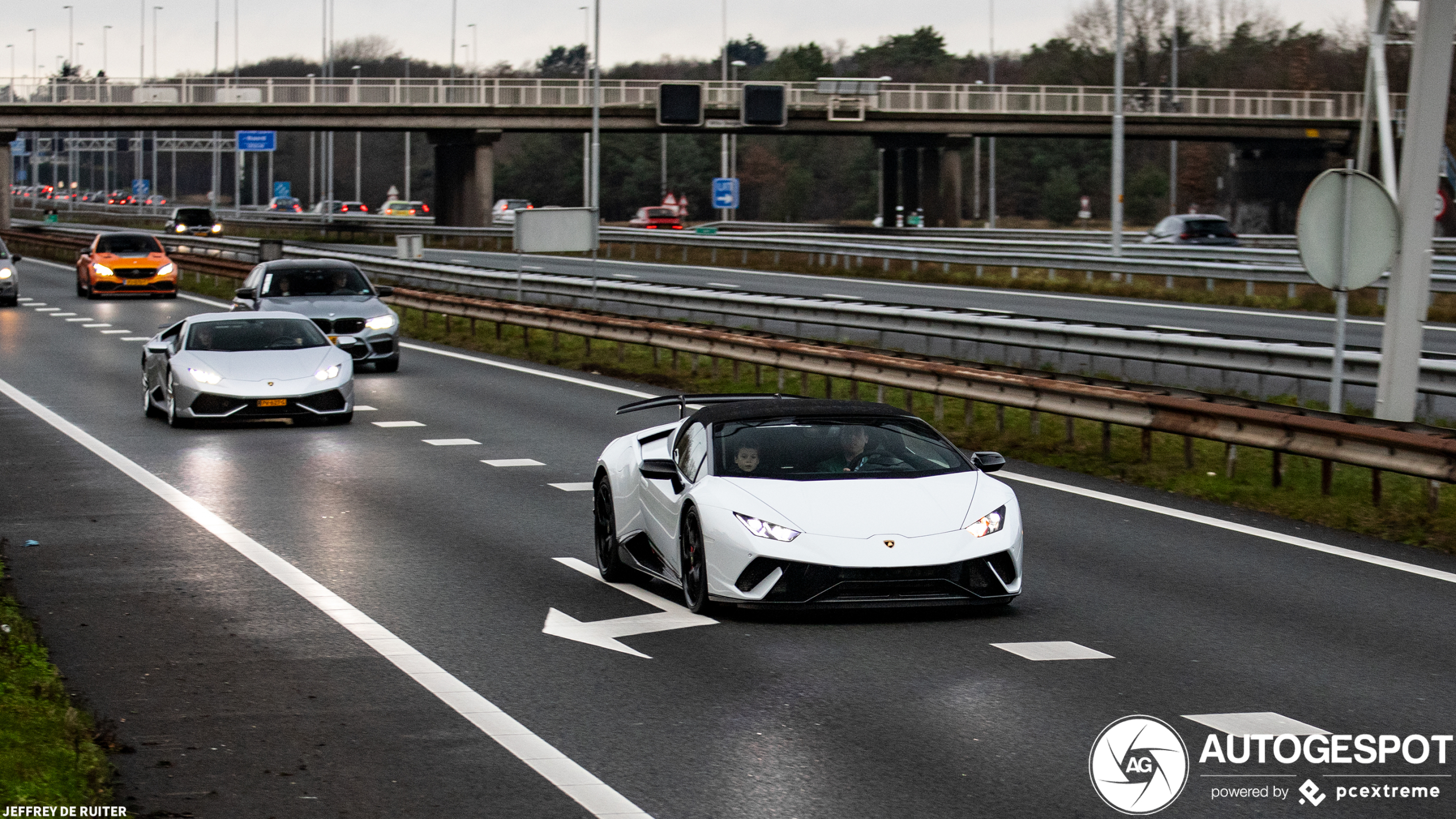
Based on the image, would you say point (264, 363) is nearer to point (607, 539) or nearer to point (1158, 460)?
point (1158, 460)

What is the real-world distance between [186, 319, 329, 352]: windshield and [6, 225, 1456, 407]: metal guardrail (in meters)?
8.78

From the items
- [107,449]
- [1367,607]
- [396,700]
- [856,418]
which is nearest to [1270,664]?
[1367,607]

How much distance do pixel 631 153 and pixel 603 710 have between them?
13201 centimetres

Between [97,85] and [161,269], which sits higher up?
[97,85]

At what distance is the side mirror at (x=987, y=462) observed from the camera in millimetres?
10695

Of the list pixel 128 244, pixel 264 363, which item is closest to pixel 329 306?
pixel 264 363

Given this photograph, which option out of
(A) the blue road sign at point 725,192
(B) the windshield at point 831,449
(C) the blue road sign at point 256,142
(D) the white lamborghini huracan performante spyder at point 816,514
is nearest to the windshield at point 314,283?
(D) the white lamborghini huracan performante spyder at point 816,514

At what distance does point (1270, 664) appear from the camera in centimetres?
894

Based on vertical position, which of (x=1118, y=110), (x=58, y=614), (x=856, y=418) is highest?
(x=1118, y=110)

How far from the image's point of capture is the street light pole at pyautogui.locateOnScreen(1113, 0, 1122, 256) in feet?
156

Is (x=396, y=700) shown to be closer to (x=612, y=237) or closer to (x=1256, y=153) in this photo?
(x=612, y=237)

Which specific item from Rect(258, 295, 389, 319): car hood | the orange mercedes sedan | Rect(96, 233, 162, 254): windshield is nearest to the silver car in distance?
Rect(258, 295, 389, 319): car hood

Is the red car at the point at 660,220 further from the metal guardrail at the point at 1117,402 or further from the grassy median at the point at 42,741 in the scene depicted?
the grassy median at the point at 42,741

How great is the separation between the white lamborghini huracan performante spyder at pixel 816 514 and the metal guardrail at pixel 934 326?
8.79 m
